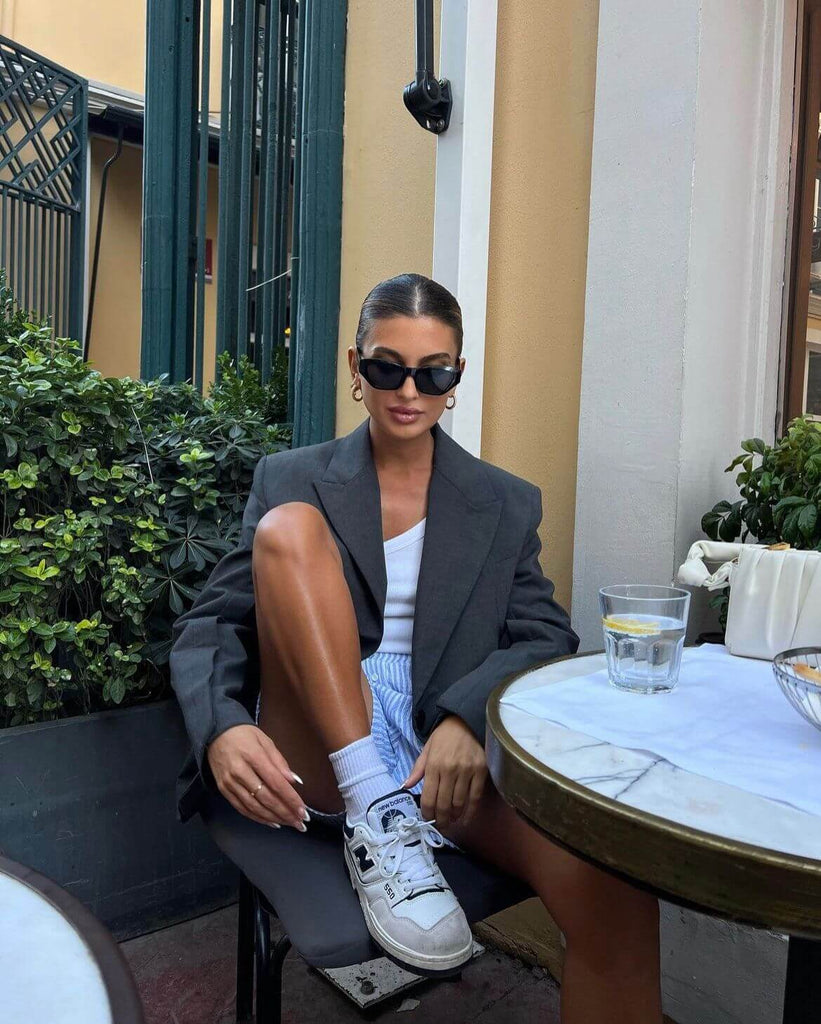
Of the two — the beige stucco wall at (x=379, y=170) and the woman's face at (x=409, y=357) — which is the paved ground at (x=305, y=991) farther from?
the beige stucco wall at (x=379, y=170)

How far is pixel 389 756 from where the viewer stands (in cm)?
161

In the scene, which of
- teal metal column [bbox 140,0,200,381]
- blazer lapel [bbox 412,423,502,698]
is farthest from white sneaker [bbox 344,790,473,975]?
teal metal column [bbox 140,0,200,381]

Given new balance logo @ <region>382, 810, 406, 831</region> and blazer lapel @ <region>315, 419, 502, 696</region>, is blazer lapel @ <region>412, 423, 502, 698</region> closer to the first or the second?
blazer lapel @ <region>315, 419, 502, 696</region>

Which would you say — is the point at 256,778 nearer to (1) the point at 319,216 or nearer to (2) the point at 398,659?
(2) the point at 398,659

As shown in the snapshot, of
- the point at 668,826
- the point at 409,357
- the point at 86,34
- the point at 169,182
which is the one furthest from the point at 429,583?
the point at 86,34

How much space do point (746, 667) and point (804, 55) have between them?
1.63 m

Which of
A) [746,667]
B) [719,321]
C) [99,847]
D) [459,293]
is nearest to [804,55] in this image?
[719,321]

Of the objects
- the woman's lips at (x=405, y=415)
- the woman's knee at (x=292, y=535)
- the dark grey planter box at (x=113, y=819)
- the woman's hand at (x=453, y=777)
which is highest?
the woman's lips at (x=405, y=415)

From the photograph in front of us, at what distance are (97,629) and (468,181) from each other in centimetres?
151

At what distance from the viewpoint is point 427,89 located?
227 centimetres

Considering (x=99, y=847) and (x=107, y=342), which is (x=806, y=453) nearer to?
(x=99, y=847)

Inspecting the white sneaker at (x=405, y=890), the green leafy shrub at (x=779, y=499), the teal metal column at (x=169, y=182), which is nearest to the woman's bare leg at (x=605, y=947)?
the white sneaker at (x=405, y=890)

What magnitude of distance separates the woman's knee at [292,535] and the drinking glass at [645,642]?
50 cm

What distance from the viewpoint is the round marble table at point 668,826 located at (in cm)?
68
